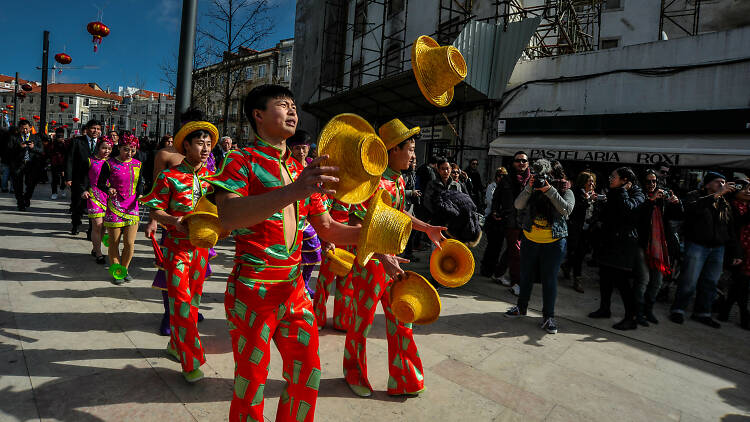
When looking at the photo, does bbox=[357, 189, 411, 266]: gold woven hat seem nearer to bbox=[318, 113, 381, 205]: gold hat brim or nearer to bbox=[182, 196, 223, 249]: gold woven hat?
bbox=[318, 113, 381, 205]: gold hat brim

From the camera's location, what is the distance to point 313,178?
4.88ft

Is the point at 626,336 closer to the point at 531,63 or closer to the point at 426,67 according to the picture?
the point at 426,67

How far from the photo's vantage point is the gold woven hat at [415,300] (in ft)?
7.43

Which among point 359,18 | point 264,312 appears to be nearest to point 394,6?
point 359,18

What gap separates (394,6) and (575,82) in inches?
356

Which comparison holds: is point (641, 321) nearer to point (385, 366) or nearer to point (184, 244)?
point (385, 366)

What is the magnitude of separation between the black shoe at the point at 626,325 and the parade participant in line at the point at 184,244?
4431 millimetres

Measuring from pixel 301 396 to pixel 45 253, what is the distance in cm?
651

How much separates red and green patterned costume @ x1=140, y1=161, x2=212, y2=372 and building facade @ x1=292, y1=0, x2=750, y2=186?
8428 millimetres

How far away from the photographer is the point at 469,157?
42.5 feet

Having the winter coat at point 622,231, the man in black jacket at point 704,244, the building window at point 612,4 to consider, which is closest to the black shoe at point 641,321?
the man in black jacket at point 704,244

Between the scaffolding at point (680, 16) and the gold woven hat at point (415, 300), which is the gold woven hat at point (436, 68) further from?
the scaffolding at point (680, 16)

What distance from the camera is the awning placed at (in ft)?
27.3

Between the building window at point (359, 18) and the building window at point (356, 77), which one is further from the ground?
the building window at point (359, 18)
